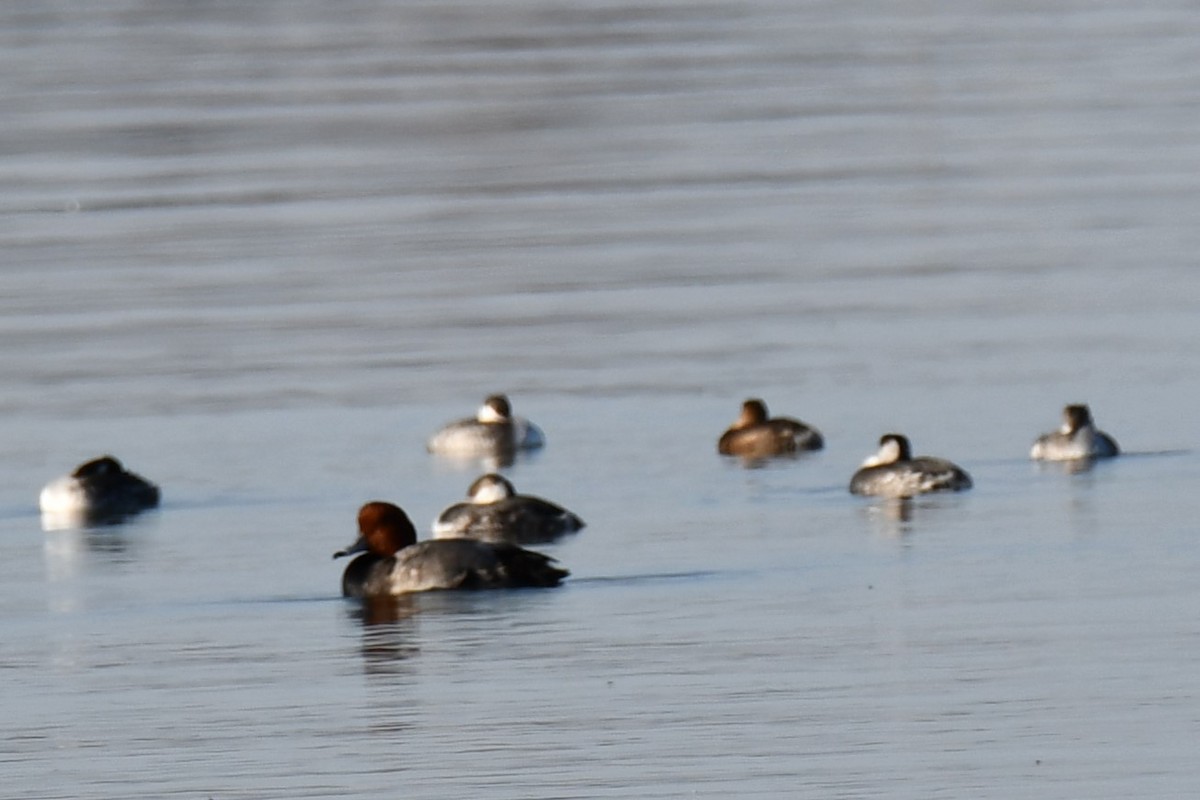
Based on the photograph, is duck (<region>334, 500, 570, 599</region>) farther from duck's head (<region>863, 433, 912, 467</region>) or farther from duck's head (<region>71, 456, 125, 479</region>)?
duck's head (<region>71, 456, 125, 479</region>)

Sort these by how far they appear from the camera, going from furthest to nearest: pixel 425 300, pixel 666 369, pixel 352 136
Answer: pixel 352 136
pixel 425 300
pixel 666 369

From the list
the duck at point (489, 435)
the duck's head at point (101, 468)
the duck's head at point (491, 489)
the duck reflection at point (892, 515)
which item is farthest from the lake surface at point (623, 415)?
the duck's head at point (491, 489)

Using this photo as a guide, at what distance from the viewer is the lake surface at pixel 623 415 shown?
566 inches

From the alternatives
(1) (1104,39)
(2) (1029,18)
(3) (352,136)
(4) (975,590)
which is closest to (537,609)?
(4) (975,590)

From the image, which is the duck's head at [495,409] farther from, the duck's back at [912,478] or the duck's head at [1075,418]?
the duck's head at [1075,418]

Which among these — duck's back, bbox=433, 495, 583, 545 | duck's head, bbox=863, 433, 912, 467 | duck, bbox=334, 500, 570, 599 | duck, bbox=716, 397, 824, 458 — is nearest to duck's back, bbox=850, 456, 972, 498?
duck's head, bbox=863, 433, 912, 467

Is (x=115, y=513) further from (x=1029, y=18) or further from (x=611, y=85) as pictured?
(x=1029, y=18)

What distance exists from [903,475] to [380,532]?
3690mm

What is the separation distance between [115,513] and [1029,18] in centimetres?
5111

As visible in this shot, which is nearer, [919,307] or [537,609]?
[537,609]

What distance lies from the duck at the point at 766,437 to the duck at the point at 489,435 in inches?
58.6

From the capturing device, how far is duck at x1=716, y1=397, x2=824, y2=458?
907 inches

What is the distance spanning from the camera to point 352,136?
5041 centimetres

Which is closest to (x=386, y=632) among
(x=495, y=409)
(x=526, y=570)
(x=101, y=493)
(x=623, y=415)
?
(x=526, y=570)
